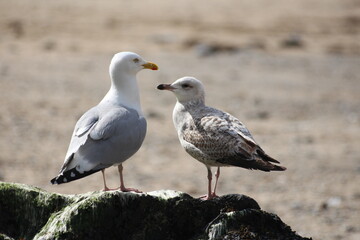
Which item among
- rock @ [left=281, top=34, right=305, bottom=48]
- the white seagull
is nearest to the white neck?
the white seagull

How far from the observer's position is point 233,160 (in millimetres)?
4301

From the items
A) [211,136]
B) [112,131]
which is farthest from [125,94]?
[211,136]

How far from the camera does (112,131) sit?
4.45m

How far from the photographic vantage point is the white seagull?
4230 millimetres

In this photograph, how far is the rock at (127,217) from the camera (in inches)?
143

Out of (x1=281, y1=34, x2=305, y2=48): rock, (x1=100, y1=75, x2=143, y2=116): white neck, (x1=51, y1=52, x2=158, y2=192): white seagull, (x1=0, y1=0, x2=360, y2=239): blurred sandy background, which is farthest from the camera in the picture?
(x1=281, y1=34, x2=305, y2=48): rock

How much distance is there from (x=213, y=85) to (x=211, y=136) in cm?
881

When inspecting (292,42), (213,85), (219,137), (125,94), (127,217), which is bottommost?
(127,217)

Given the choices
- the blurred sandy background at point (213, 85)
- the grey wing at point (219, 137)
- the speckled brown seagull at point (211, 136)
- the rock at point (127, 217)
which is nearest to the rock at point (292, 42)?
the blurred sandy background at point (213, 85)

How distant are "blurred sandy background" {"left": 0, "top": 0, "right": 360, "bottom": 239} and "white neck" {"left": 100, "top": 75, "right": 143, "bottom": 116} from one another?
332 cm

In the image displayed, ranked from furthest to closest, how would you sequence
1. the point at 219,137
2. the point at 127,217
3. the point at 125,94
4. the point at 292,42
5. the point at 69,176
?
the point at 292,42 < the point at 125,94 < the point at 219,137 < the point at 69,176 < the point at 127,217

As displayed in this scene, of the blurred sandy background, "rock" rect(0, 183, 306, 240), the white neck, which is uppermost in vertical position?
the blurred sandy background

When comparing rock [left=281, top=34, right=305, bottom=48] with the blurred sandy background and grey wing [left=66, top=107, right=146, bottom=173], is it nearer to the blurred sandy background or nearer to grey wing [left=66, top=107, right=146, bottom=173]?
the blurred sandy background

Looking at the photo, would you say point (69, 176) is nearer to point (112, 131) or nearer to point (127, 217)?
point (112, 131)
